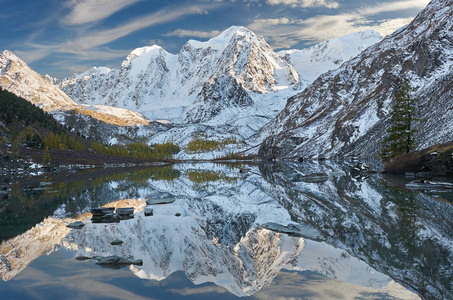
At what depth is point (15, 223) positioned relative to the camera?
28.9 m

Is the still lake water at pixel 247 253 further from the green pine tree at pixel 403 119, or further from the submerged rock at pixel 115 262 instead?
the green pine tree at pixel 403 119

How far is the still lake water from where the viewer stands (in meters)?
13.5

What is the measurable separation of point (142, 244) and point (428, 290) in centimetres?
1584

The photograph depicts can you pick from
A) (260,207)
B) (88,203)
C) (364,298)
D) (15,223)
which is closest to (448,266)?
(364,298)

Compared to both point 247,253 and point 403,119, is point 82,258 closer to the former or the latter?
point 247,253

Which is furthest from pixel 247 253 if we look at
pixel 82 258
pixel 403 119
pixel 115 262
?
pixel 403 119

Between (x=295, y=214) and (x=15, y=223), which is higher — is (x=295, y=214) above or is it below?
below

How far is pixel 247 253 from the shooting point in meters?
18.8

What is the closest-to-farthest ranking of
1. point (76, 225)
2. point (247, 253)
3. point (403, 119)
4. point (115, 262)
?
point (115, 262)
point (247, 253)
point (76, 225)
point (403, 119)

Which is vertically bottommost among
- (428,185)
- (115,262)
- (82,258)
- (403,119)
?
(428,185)

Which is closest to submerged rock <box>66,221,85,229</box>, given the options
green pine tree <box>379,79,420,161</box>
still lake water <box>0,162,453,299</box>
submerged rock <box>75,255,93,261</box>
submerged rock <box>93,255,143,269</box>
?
still lake water <box>0,162,453,299</box>

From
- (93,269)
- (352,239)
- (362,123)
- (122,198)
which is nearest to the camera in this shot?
(93,269)

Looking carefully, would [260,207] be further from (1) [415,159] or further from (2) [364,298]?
(1) [415,159]

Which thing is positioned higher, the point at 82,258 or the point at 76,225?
the point at 76,225
